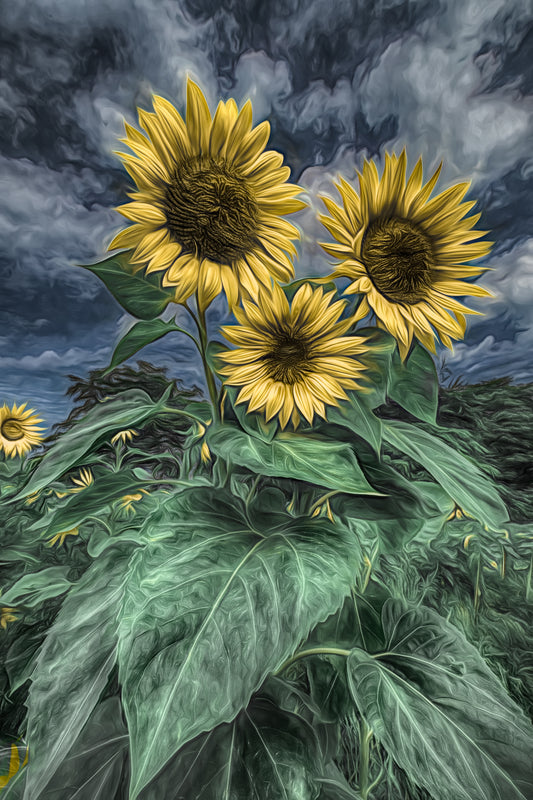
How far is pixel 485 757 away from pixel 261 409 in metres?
0.22

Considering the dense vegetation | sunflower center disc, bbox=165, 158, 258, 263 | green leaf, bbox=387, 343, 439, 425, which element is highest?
sunflower center disc, bbox=165, 158, 258, 263

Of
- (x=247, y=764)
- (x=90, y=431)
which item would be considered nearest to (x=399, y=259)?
(x=90, y=431)

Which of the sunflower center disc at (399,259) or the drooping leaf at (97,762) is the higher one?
the sunflower center disc at (399,259)

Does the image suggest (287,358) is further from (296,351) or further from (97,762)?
(97,762)

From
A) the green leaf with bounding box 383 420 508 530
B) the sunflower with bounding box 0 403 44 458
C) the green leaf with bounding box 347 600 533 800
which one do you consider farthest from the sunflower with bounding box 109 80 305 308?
the sunflower with bounding box 0 403 44 458

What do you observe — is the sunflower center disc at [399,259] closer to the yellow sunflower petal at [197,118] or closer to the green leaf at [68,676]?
the yellow sunflower petal at [197,118]

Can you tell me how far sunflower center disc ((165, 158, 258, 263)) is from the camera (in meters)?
0.26

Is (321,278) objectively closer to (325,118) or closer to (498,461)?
(325,118)

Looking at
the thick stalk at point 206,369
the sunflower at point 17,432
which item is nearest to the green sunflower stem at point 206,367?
the thick stalk at point 206,369

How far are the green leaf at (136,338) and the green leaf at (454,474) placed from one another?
15 cm

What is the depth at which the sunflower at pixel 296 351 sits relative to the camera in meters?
0.25

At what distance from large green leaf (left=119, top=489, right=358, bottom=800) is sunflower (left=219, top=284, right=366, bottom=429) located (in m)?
0.07

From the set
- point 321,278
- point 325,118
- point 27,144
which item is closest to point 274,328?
point 321,278

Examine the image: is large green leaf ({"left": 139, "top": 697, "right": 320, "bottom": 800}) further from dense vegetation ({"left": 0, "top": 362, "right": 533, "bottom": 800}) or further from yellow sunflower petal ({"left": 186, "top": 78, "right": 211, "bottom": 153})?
yellow sunflower petal ({"left": 186, "top": 78, "right": 211, "bottom": 153})
